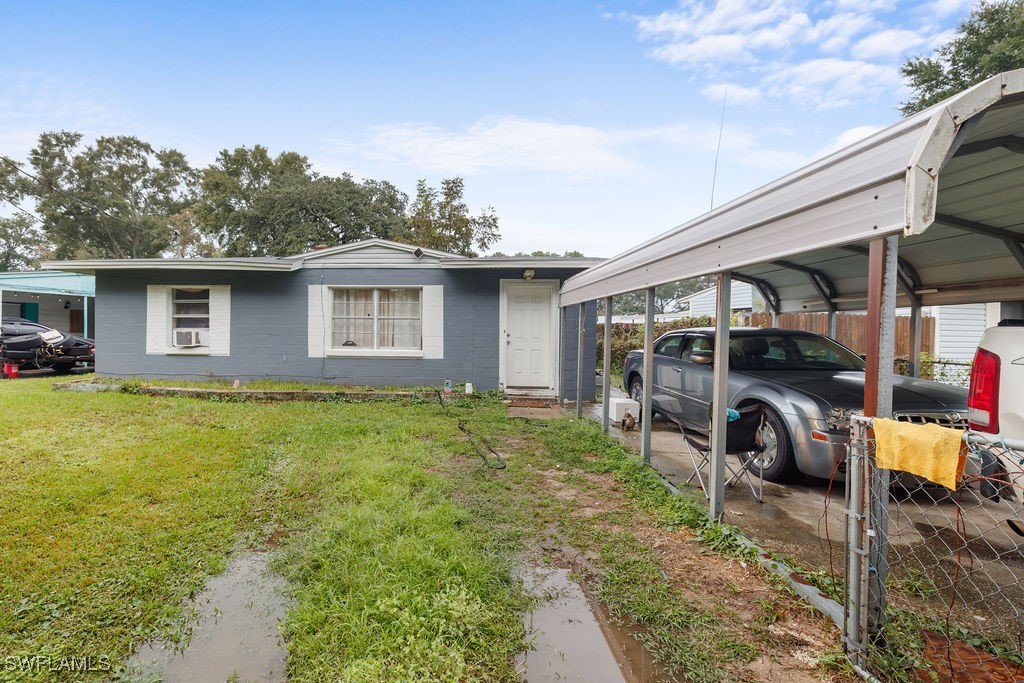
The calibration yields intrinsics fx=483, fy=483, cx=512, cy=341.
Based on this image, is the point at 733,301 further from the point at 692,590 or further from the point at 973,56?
the point at 692,590

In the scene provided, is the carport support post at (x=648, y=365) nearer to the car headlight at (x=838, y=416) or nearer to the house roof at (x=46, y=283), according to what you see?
the car headlight at (x=838, y=416)

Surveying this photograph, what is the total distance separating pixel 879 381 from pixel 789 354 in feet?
11.8

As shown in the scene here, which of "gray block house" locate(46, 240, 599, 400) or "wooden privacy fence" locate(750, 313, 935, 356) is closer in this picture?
"gray block house" locate(46, 240, 599, 400)

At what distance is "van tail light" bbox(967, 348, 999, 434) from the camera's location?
2.46 metres

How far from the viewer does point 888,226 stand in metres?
1.95

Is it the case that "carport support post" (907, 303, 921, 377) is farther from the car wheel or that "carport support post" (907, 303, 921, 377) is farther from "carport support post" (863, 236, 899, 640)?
"carport support post" (863, 236, 899, 640)

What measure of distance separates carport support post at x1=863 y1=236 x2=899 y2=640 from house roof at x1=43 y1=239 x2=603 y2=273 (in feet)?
23.7

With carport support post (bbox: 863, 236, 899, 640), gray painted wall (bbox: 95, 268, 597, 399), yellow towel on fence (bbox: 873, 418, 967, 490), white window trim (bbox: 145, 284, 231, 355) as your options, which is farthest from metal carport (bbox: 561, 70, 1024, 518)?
white window trim (bbox: 145, 284, 231, 355)

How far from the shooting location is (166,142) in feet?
113

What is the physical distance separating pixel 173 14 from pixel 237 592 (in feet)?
52.2

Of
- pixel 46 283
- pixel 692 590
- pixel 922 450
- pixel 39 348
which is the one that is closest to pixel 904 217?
pixel 922 450

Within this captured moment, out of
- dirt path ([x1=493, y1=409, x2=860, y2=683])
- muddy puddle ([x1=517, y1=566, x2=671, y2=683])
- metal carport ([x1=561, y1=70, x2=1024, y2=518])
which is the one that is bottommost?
muddy puddle ([x1=517, y1=566, x2=671, y2=683])

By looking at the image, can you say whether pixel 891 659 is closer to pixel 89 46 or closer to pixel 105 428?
pixel 105 428

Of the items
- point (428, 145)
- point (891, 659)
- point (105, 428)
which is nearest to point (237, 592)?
point (891, 659)
